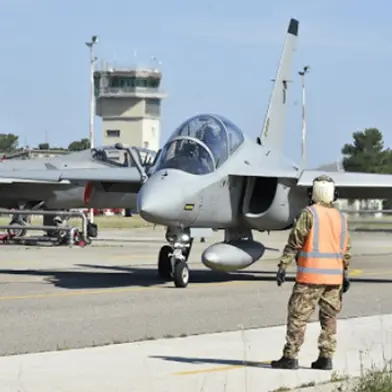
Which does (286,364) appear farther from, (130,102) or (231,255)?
(130,102)

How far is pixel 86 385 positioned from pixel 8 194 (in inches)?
920

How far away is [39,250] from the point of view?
84.9 ft

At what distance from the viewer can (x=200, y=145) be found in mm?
16391

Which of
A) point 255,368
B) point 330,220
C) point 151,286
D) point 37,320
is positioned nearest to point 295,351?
point 255,368

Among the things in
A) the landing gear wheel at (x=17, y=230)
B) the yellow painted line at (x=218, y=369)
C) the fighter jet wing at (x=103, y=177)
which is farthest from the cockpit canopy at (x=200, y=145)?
the landing gear wheel at (x=17, y=230)

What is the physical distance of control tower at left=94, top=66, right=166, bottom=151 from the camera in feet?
307

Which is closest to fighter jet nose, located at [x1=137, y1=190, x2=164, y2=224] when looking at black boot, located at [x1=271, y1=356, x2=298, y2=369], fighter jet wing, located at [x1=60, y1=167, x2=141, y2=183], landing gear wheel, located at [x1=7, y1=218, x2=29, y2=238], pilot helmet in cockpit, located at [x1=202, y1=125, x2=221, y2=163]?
pilot helmet in cockpit, located at [x1=202, y1=125, x2=221, y2=163]

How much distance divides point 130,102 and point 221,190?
Answer: 257 ft

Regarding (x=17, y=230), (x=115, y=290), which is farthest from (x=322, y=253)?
(x=17, y=230)

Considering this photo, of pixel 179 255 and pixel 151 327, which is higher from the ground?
pixel 179 255

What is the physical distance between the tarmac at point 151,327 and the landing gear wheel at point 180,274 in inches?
7.8

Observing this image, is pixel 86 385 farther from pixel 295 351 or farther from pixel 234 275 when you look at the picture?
pixel 234 275

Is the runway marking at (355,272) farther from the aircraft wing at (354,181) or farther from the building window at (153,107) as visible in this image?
the building window at (153,107)

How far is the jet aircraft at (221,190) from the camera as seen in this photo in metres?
15.5
